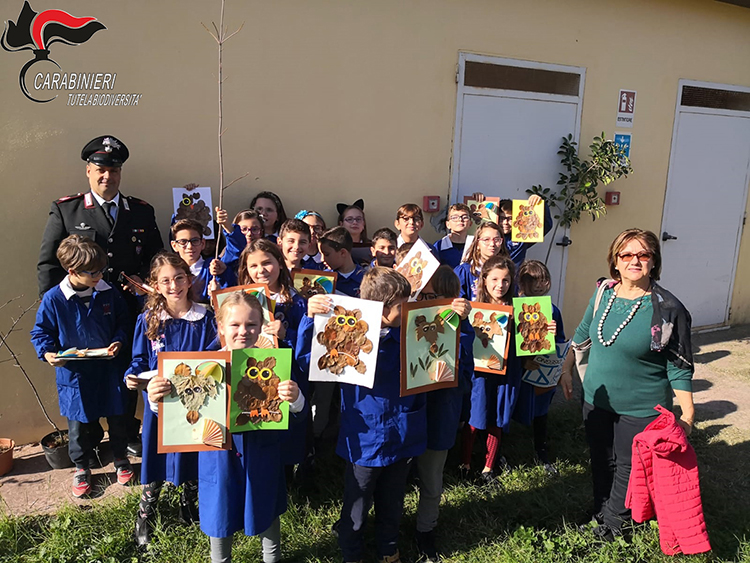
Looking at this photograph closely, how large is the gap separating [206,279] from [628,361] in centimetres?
250

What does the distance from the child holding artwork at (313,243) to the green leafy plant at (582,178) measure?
2.57 metres

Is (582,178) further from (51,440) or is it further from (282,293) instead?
(51,440)

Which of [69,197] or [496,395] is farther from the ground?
[69,197]

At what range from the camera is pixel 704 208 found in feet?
22.9

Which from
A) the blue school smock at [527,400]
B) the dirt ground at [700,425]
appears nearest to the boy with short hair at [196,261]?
the dirt ground at [700,425]

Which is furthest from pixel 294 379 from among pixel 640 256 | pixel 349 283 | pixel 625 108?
pixel 625 108

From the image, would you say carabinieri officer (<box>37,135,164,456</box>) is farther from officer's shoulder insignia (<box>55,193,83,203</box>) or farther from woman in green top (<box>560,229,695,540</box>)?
woman in green top (<box>560,229,695,540</box>)

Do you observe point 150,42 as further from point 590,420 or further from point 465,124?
point 590,420

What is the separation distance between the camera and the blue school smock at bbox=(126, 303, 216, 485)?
292cm

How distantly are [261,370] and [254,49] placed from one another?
114 inches

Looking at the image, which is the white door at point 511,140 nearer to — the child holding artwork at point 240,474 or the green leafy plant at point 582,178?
the green leafy plant at point 582,178

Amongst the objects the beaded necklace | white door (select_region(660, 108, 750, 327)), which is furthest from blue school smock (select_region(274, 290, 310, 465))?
white door (select_region(660, 108, 750, 327))

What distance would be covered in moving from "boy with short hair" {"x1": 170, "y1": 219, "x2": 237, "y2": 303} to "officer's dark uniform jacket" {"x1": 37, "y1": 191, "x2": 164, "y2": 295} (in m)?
0.34

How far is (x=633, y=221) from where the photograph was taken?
6.55 meters
